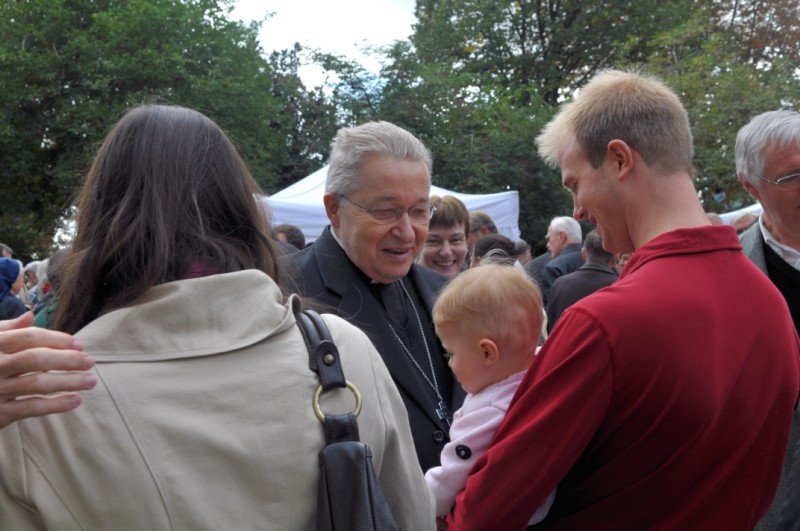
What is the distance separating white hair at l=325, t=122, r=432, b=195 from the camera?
2.91 metres

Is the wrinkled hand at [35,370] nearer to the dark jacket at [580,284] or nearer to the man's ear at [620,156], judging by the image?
the man's ear at [620,156]

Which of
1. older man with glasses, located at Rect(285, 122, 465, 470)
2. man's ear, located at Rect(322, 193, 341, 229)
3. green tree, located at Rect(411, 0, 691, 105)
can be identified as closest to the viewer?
older man with glasses, located at Rect(285, 122, 465, 470)

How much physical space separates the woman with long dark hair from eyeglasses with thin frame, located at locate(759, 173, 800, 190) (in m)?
2.24

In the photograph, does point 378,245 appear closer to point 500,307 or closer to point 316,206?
point 500,307

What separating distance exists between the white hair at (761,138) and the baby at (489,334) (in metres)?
1.43

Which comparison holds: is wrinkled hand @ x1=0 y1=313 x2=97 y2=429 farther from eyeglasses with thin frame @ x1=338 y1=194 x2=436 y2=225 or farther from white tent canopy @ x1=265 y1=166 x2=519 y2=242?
white tent canopy @ x1=265 y1=166 x2=519 y2=242

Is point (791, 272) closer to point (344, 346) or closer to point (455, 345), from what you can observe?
point (455, 345)

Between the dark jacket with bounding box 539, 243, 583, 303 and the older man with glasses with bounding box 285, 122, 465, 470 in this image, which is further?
the dark jacket with bounding box 539, 243, 583, 303

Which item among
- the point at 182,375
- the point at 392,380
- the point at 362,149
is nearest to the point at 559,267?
the point at 362,149

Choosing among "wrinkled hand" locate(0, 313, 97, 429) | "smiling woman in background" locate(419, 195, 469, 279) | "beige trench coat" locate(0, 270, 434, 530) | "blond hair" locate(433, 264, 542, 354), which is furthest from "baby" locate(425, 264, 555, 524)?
"smiling woman in background" locate(419, 195, 469, 279)

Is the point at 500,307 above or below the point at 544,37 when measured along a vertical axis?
above

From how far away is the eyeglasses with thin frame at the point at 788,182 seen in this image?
10.2 feet

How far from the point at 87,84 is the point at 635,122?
65.5 feet

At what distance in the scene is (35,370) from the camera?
1150 mm
